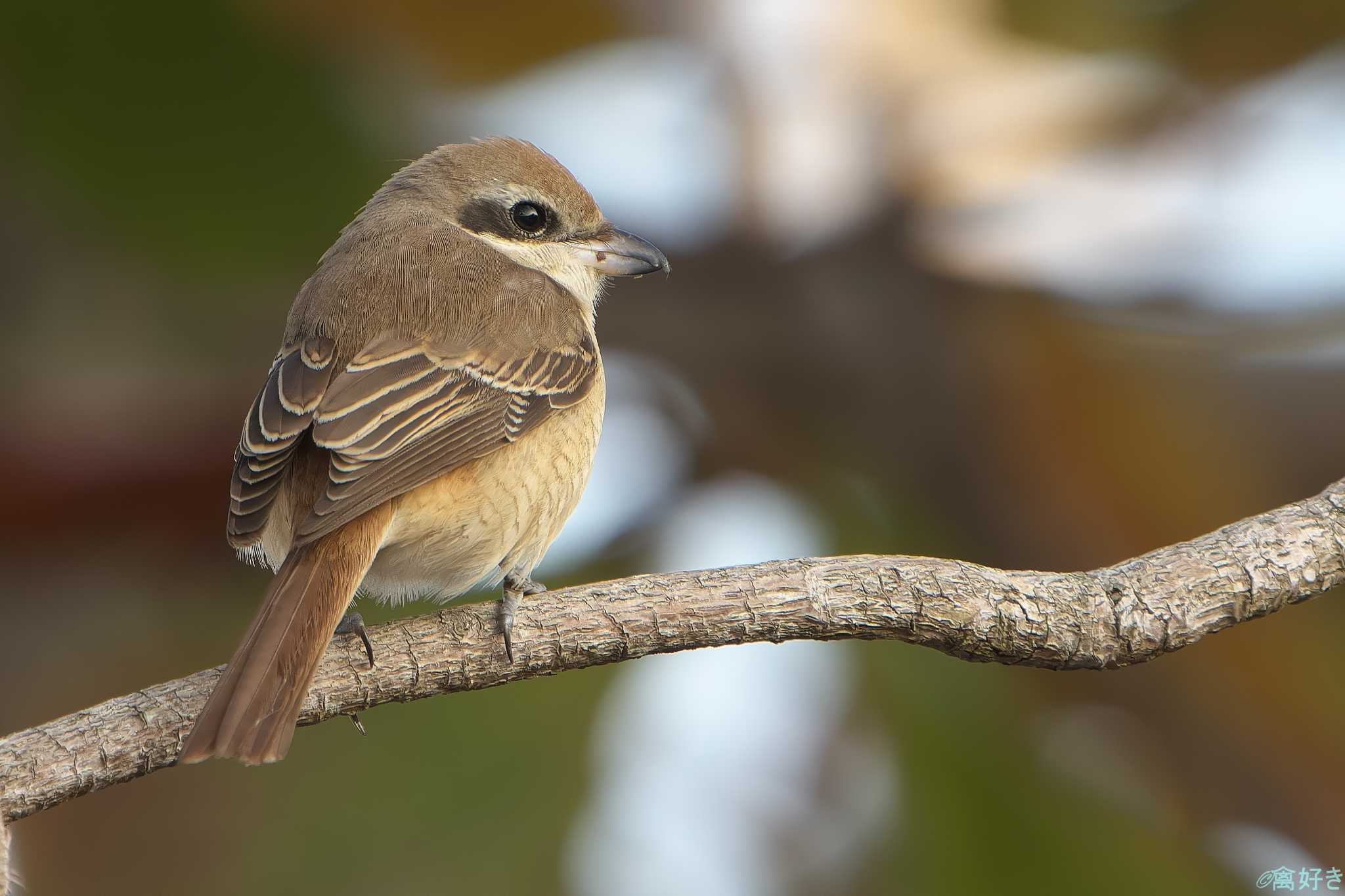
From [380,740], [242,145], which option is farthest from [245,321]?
[380,740]

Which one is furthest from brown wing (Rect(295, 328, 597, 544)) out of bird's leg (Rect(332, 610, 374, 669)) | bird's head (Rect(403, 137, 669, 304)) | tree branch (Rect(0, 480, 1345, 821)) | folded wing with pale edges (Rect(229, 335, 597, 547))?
bird's head (Rect(403, 137, 669, 304))

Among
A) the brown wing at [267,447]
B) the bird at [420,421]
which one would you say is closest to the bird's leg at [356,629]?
the bird at [420,421]

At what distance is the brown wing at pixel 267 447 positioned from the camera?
9.55 ft

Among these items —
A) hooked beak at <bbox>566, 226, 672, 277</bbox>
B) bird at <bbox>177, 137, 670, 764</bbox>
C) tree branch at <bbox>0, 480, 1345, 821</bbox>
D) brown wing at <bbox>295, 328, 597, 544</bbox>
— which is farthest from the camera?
hooked beak at <bbox>566, 226, 672, 277</bbox>

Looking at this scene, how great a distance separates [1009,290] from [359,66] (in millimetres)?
2116

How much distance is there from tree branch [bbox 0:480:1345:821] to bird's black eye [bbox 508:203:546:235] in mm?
1445

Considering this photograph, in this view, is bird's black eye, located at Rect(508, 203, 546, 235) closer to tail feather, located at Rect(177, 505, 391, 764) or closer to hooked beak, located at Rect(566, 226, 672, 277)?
hooked beak, located at Rect(566, 226, 672, 277)

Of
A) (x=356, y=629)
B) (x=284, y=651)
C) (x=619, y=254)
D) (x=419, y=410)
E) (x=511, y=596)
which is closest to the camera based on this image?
(x=284, y=651)

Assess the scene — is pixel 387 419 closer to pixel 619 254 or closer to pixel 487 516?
pixel 487 516

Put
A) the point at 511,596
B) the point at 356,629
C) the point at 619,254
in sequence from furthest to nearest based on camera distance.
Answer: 1. the point at 619,254
2. the point at 511,596
3. the point at 356,629

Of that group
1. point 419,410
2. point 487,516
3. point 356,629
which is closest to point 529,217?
point 419,410

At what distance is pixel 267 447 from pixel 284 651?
A: 587 millimetres

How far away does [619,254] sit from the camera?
12.4 ft

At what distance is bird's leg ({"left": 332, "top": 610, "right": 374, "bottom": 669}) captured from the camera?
2.66m
